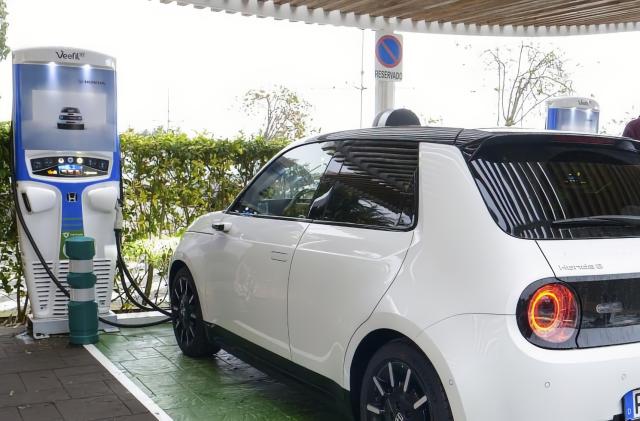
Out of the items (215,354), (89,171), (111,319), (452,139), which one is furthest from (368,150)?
(111,319)

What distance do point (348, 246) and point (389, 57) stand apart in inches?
193

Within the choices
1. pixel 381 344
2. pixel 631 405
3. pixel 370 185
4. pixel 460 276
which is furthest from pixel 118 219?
pixel 631 405

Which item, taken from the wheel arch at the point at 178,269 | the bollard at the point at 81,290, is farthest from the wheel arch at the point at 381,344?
the bollard at the point at 81,290

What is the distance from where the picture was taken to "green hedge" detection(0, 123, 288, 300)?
6.62 metres

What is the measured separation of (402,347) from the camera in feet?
9.10

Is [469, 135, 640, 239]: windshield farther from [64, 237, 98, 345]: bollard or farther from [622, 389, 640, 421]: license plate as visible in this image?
[64, 237, 98, 345]: bollard

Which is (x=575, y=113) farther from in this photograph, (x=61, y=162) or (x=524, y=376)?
(x=524, y=376)

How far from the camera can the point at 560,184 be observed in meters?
2.74

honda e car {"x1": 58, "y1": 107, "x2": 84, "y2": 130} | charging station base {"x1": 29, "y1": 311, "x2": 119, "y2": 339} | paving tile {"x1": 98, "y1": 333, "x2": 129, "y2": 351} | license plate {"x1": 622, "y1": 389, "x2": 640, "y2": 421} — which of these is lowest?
paving tile {"x1": 98, "y1": 333, "x2": 129, "y2": 351}

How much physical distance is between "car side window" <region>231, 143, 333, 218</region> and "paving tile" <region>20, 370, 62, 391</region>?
163cm

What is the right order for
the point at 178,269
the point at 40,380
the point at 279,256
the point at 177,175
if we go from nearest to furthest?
the point at 279,256
the point at 40,380
the point at 178,269
the point at 177,175

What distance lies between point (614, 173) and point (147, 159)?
4.71m

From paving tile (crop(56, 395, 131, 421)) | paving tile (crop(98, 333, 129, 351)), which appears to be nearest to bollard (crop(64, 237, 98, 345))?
paving tile (crop(98, 333, 129, 351))

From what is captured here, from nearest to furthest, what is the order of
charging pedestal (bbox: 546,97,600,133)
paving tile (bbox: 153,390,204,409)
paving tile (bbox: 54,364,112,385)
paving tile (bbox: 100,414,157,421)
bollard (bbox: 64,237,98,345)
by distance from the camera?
paving tile (bbox: 100,414,157,421) → paving tile (bbox: 153,390,204,409) → paving tile (bbox: 54,364,112,385) → bollard (bbox: 64,237,98,345) → charging pedestal (bbox: 546,97,600,133)
